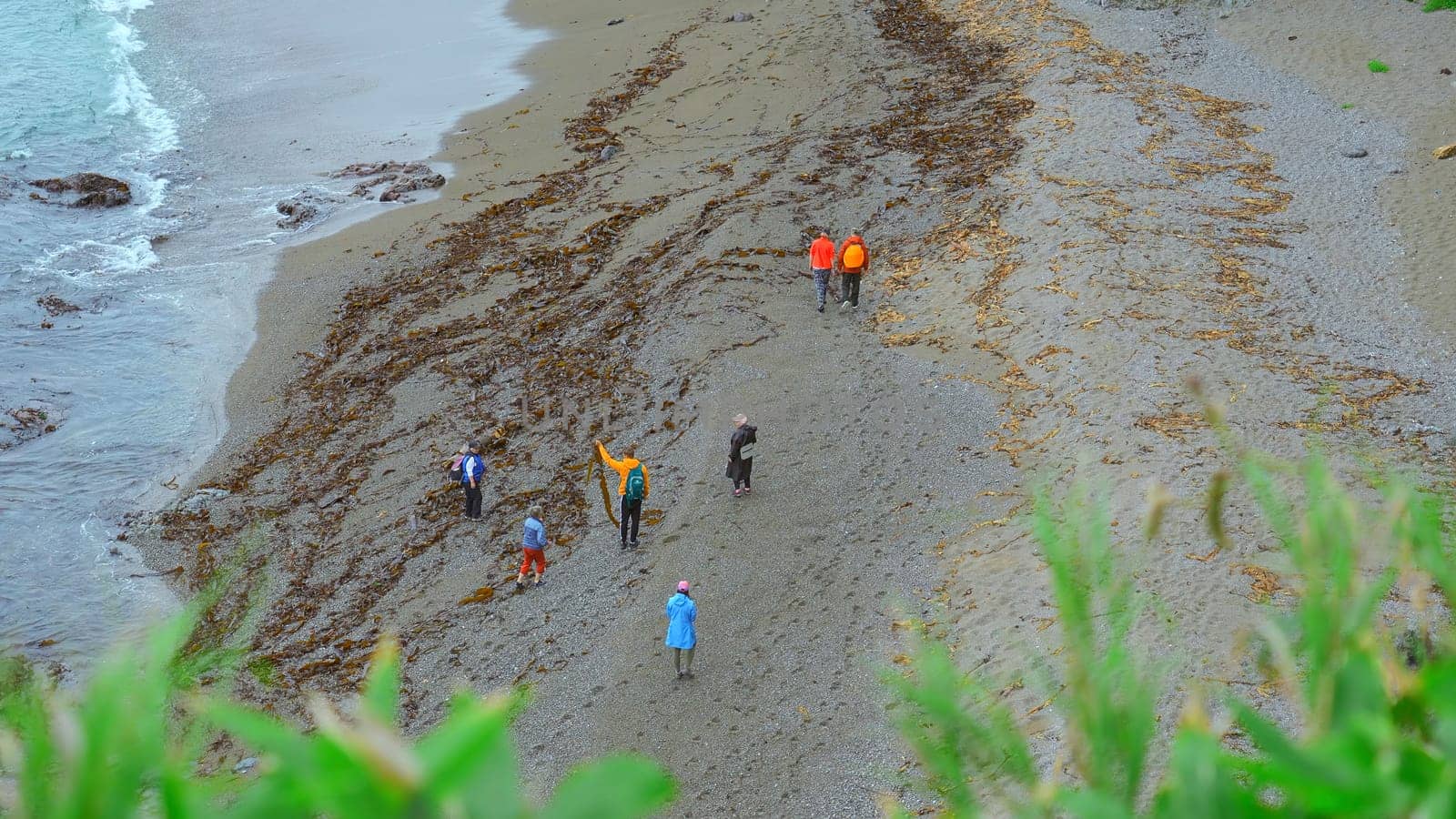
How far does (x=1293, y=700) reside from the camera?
2051 millimetres

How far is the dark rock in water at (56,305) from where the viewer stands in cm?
2152

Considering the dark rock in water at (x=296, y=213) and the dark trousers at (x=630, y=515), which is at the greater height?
the dark trousers at (x=630, y=515)

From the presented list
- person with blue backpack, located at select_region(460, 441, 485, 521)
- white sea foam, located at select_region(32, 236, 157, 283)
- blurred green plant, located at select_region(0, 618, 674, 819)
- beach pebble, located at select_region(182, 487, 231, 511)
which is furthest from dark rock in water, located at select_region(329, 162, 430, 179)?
blurred green plant, located at select_region(0, 618, 674, 819)

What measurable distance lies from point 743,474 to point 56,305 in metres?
16.4

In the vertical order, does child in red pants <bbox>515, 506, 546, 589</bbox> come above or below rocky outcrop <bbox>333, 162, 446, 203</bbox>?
above

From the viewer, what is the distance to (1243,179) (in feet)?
64.5

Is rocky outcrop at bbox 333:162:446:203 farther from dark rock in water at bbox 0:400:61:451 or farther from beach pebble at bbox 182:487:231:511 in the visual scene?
beach pebble at bbox 182:487:231:511

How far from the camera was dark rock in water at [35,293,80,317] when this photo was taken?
2152cm

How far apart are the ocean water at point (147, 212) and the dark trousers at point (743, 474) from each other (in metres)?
7.00

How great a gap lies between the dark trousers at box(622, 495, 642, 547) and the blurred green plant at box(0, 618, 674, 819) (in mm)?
10897

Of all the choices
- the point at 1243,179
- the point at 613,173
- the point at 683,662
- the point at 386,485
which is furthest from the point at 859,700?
the point at 613,173

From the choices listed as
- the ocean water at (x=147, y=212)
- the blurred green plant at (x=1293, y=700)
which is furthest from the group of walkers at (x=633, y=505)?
the blurred green plant at (x=1293, y=700)

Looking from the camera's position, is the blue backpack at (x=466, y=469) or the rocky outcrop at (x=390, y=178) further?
the rocky outcrop at (x=390, y=178)

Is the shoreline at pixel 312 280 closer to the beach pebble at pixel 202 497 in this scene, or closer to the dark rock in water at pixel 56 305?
the beach pebble at pixel 202 497
